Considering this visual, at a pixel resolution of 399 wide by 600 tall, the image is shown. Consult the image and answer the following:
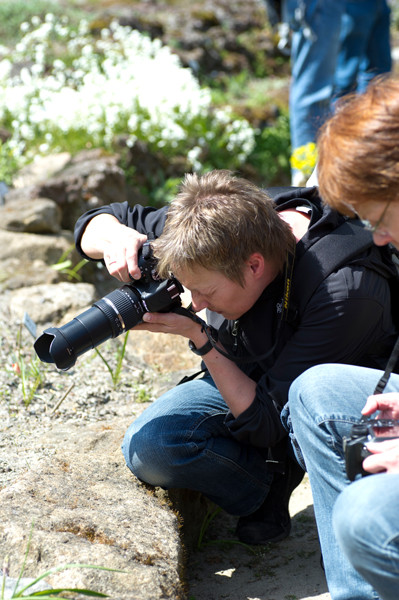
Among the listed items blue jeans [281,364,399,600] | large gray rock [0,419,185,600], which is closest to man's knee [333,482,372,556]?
blue jeans [281,364,399,600]

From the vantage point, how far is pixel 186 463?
219cm

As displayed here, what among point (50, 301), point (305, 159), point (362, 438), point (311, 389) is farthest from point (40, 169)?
point (362, 438)

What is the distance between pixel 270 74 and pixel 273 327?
7.09 meters

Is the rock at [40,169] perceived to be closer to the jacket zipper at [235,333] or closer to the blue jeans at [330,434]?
the jacket zipper at [235,333]

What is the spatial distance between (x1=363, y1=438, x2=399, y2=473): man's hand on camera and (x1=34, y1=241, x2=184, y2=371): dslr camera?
775 millimetres

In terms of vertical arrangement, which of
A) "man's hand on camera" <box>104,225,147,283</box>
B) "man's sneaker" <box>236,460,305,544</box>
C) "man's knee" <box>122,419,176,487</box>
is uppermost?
"man's hand on camera" <box>104,225,147,283</box>

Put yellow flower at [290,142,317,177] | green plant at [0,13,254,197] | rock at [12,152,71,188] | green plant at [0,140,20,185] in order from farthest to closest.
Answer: green plant at [0,13,254,197] → green plant at [0,140,20,185] → rock at [12,152,71,188] → yellow flower at [290,142,317,177]

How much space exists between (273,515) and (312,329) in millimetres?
727

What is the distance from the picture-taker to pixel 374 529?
1441mm

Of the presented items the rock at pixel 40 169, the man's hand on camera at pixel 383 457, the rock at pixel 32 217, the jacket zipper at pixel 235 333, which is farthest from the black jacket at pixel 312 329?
the rock at pixel 40 169

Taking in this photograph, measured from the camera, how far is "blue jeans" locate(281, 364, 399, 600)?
172 cm

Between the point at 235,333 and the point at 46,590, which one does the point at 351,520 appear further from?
the point at 235,333

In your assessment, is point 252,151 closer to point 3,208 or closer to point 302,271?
point 3,208

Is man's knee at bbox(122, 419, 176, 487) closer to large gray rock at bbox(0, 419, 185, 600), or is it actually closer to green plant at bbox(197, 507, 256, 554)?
large gray rock at bbox(0, 419, 185, 600)
